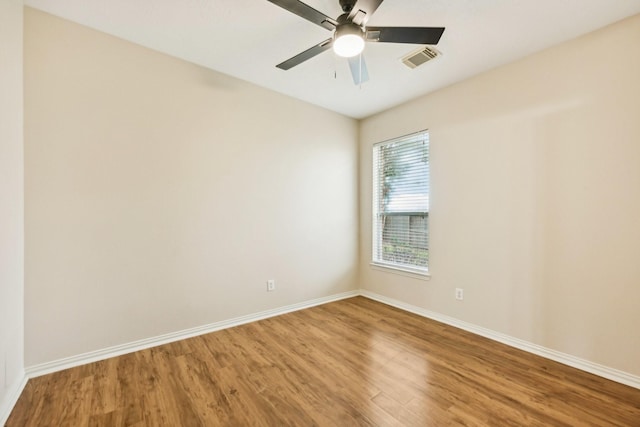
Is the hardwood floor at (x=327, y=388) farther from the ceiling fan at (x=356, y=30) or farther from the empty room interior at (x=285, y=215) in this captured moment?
the ceiling fan at (x=356, y=30)

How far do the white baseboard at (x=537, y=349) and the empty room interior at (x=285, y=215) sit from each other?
16 millimetres

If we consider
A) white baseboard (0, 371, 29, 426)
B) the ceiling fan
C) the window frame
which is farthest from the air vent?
white baseboard (0, 371, 29, 426)

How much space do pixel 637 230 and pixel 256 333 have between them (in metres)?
3.26

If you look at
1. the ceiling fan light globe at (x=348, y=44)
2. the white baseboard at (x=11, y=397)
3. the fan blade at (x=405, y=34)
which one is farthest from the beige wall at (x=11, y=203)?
the fan blade at (x=405, y=34)

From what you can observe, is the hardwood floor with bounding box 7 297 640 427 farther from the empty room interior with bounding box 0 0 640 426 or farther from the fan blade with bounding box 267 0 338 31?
the fan blade with bounding box 267 0 338 31

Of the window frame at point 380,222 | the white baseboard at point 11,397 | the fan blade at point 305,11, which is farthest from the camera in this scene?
the window frame at point 380,222

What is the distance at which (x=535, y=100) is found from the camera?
251 cm

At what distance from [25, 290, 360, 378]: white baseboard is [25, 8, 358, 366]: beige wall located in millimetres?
57

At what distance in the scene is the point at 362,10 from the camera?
163 cm

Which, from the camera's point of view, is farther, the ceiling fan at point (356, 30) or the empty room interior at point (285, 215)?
the empty room interior at point (285, 215)

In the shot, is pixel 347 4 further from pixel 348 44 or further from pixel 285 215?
pixel 285 215

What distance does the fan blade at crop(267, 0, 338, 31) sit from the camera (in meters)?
1.53

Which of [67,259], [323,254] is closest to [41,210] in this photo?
[67,259]

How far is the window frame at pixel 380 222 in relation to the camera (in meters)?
3.40
